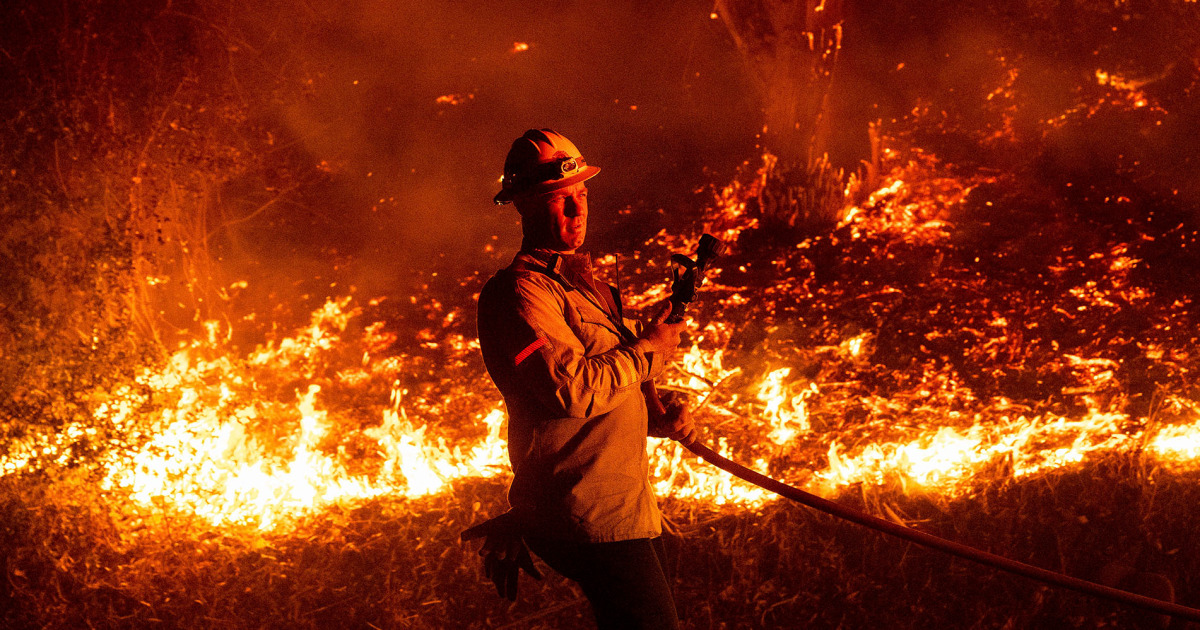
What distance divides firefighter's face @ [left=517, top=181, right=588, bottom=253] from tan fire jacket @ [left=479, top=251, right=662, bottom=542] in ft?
0.21

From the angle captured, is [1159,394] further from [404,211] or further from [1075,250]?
[404,211]

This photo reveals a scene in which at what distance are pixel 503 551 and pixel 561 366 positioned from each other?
29.0 inches

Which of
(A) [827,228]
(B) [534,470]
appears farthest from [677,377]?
(B) [534,470]

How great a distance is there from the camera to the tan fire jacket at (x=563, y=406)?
7.21ft

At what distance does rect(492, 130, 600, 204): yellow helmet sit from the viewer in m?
2.46

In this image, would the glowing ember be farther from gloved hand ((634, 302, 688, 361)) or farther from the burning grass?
gloved hand ((634, 302, 688, 361))

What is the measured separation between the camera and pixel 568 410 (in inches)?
86.3

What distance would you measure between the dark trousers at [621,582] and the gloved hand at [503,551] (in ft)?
0.50

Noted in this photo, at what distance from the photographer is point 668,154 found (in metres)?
5.59

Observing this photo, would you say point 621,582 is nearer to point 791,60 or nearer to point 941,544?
point 941,544

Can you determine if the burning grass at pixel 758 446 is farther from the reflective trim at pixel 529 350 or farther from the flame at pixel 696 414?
the reflective trim at pixel 529 350

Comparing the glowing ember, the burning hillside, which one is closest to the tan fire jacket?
the burning hillside

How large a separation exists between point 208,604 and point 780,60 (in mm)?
4953

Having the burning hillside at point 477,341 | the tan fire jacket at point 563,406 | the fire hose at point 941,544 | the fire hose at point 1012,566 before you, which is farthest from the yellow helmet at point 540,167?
the burning hillside at point 477,341
